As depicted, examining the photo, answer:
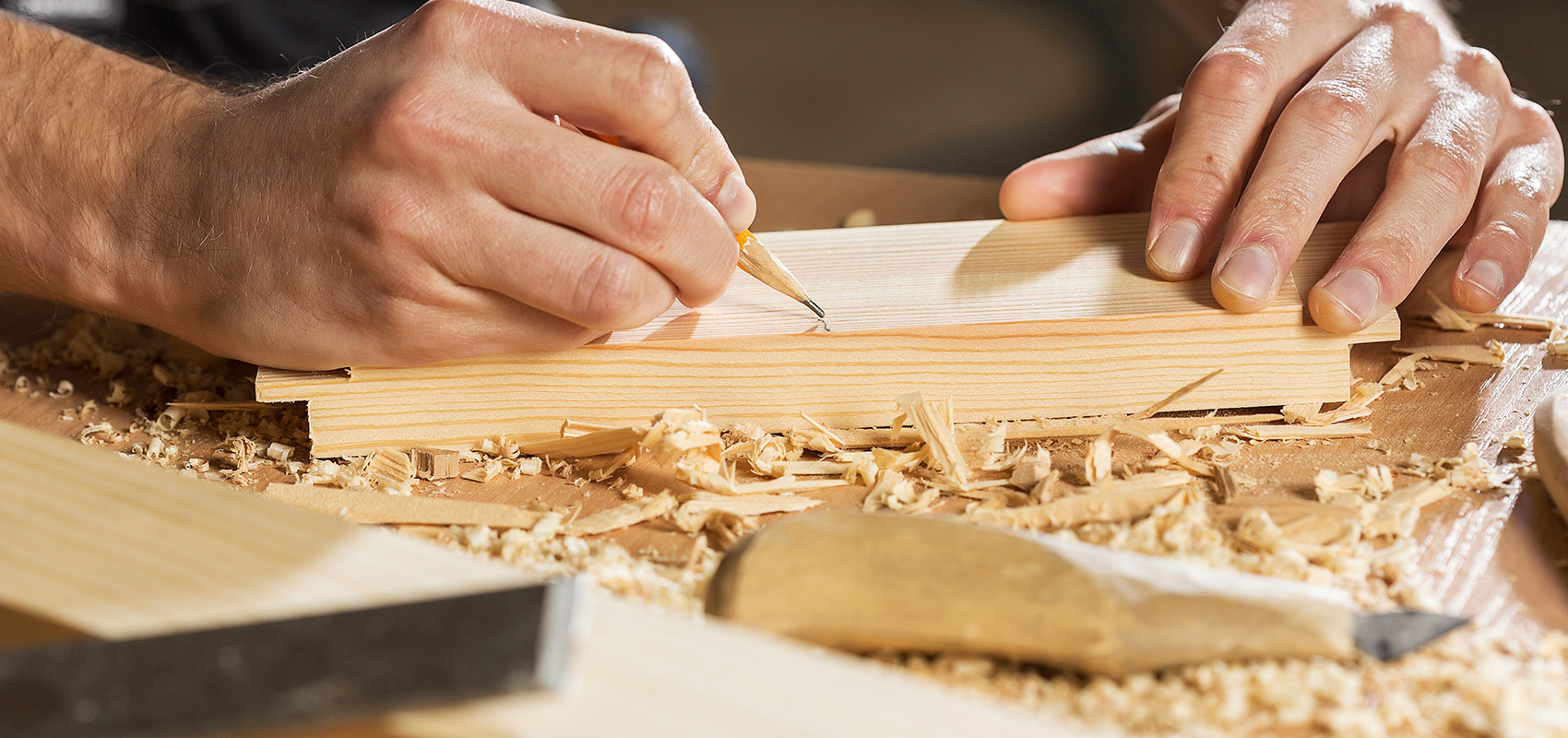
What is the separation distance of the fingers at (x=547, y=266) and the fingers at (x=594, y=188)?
0.6 inches

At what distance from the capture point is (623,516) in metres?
1.06

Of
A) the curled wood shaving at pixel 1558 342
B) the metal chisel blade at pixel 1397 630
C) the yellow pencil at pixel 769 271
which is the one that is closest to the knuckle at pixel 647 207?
the yellow pencil at pixel 769 271

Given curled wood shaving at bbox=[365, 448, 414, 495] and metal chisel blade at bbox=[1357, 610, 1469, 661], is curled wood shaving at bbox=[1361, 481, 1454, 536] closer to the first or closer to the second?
metal chisel blade at bbox=[1357, 610, 1469, 661]

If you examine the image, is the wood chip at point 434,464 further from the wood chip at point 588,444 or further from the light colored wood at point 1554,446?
the light colored wood at point 1554,446

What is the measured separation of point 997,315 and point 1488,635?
1.85 feet

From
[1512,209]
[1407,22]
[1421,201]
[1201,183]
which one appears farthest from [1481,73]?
[1201,183]

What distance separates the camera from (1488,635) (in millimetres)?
805

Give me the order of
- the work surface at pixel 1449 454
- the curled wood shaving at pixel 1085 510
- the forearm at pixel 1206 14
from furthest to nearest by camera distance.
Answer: the forearm at pixel 1206 14, the curled wood shaving at pixel 1085 510, the work surface at pixel 1449 454

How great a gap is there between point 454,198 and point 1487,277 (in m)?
1.30

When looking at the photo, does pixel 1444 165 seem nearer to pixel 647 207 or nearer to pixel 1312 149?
pixel 1312 149

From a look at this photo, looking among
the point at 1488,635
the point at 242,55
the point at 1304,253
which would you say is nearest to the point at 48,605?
the point at 1488,635

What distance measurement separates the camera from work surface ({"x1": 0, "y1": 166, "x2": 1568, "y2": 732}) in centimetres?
90

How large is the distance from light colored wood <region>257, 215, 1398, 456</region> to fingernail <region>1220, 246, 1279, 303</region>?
4cm

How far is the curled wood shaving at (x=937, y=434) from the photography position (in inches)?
43.8
